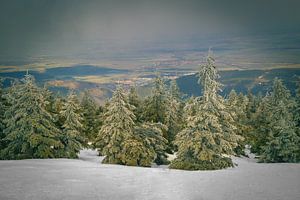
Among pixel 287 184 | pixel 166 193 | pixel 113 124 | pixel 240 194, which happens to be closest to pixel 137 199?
pixel 166 193

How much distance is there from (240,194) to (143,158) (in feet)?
42.1

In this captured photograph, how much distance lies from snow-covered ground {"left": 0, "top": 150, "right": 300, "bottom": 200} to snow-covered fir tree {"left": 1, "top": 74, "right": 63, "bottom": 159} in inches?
230

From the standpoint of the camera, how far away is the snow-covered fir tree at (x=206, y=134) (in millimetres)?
23109

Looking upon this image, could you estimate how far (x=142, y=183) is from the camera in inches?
680

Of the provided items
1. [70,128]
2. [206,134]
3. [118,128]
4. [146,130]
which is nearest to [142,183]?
[206,134]

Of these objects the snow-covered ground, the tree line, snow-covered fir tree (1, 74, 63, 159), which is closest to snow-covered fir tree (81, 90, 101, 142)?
the tree line

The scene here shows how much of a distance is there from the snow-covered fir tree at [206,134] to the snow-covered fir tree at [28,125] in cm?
1088

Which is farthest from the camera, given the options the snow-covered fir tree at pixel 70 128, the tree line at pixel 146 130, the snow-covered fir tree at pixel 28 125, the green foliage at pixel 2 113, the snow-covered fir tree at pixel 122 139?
the snow-covered fir tree at pixel 70 128

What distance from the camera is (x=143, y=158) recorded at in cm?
2722

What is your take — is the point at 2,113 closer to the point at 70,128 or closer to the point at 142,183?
the point at 70,128

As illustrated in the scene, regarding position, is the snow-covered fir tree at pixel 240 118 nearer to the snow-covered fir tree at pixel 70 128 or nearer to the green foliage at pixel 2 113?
the snow-covered fir tree at pixel 70 128

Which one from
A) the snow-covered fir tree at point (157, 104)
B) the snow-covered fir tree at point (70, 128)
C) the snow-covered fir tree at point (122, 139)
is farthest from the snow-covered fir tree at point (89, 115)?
the snow-covered fir tree at point (122, 139)

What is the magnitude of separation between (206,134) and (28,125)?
14026 mm

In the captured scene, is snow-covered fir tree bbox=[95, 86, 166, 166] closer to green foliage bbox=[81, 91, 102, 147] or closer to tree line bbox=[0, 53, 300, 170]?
tree line bbox=[0, 53, 300, 170]
